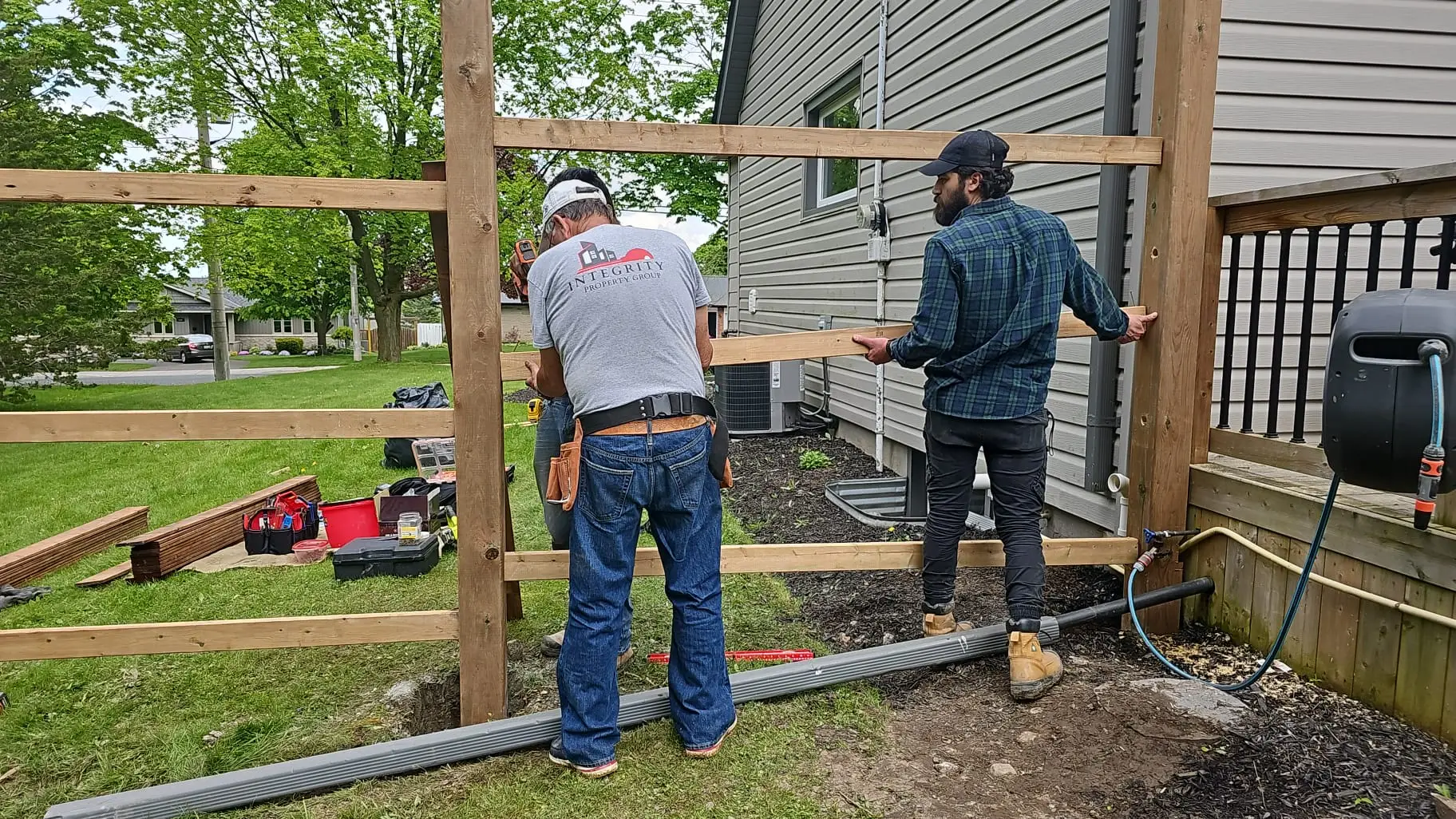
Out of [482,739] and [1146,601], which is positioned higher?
[1146,601]

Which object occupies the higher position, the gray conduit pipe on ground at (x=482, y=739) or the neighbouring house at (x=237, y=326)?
the neighbouring house at (x=237, y=326)

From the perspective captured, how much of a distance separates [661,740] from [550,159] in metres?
24.2

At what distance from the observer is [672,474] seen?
2.37 meters

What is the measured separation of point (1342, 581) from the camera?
2.57 meters

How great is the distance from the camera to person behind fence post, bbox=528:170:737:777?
2.32 m

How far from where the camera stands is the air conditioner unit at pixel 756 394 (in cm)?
850

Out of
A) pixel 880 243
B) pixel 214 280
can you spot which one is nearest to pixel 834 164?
pixel 880 243

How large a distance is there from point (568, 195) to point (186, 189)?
3.62ft

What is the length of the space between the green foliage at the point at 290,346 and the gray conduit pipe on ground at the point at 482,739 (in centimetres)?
4776

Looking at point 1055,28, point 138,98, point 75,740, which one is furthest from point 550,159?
point 75,740

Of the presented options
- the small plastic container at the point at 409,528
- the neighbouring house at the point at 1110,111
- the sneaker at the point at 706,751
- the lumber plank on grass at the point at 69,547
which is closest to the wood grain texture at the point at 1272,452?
the neighbouring house at the point at 1110,111

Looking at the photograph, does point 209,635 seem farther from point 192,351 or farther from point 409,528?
point 192,351

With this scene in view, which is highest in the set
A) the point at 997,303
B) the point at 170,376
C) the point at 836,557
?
the point at 997,303

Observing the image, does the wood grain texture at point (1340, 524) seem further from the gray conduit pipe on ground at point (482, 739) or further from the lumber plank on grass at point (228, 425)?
the lumber plank on grass at point (228, 425)
